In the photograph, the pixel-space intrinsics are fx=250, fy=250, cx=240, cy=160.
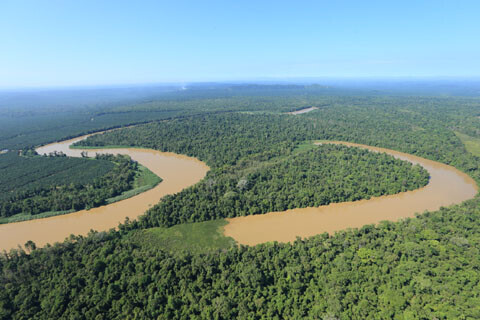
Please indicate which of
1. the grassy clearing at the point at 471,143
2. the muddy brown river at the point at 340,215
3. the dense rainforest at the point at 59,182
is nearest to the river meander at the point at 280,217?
the muddy brown river at the point at 340,215

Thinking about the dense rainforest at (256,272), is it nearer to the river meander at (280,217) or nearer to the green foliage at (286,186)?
the green foliage at (286,186)

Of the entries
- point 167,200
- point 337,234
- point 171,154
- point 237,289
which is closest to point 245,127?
point 171,154

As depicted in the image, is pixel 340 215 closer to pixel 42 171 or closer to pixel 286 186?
pixel 286 186

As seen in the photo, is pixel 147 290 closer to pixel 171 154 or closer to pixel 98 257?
pixel 98 257

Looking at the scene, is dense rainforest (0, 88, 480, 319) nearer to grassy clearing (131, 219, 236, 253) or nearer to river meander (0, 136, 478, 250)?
grassy clearing (131, 219, 236, 253)

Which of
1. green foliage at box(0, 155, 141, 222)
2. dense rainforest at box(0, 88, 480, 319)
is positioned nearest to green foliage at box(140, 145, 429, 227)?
dense rainforest at box(0, 88, 480, 319)

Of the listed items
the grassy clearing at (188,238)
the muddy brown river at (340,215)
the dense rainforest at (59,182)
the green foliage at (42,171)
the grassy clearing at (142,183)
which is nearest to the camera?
the grassy clearing at (188,238)

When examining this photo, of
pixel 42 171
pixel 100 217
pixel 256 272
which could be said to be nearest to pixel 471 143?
pixel 256 272
